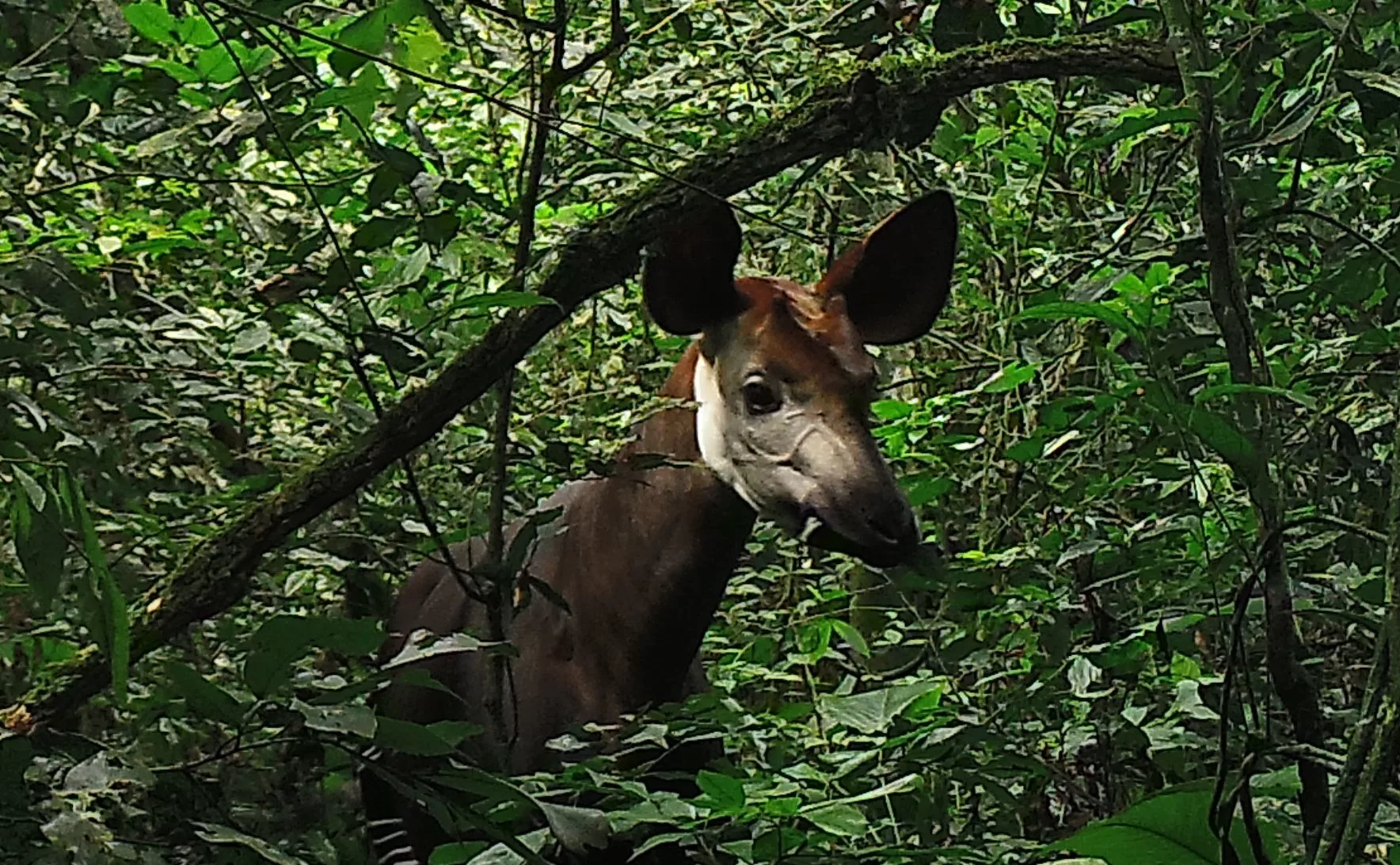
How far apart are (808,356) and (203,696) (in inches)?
41.7

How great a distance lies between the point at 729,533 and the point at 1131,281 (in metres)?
0.72

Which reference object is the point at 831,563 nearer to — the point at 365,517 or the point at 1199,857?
the point at 365,517

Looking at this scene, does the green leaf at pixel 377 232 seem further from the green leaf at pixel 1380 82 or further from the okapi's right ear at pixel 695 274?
the green leaf at pixel 1380 82

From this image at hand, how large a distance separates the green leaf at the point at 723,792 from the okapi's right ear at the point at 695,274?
0.78 metres

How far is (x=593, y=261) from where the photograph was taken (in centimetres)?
163

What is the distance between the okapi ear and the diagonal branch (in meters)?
0.26

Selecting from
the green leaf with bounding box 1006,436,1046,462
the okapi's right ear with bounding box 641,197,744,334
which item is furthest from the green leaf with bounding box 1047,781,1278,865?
the okapi's right ear with bounding box 641,197,744,334

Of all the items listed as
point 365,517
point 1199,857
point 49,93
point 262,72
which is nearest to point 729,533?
point 365,517

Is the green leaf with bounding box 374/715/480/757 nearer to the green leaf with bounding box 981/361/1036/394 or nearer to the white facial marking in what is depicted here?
the green leaf with bounding box 981/361/1036/394

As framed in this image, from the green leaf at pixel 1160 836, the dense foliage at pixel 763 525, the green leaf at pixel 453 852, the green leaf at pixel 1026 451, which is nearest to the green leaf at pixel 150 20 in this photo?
the dense foliage at pixel 763 525

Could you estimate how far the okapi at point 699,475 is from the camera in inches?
72.8

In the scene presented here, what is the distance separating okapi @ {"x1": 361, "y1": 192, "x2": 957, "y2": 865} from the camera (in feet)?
6.07

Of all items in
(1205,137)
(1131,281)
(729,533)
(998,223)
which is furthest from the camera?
(998,223)

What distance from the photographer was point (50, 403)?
179cm
